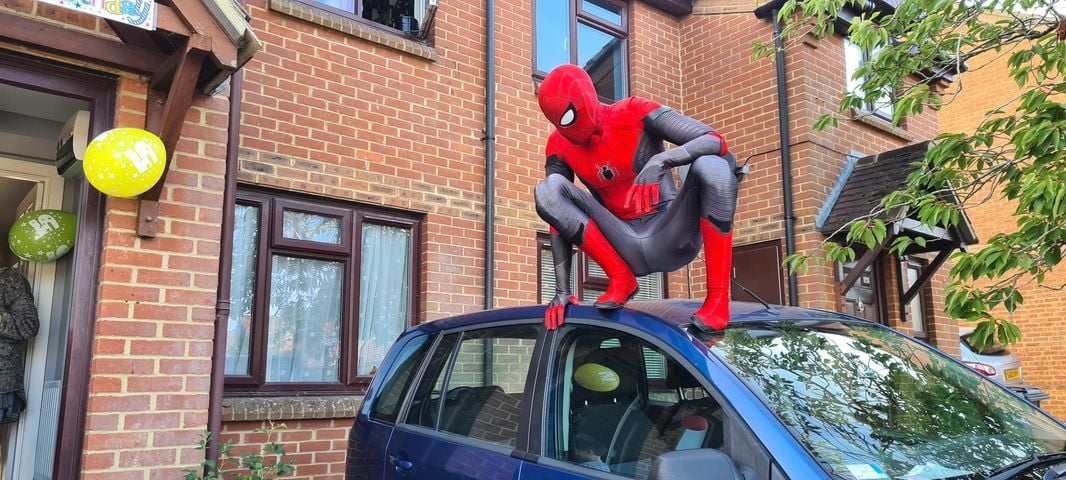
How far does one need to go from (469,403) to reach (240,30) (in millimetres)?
2190

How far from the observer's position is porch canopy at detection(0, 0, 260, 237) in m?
3.61

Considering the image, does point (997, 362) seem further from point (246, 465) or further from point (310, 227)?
point (246, 465)

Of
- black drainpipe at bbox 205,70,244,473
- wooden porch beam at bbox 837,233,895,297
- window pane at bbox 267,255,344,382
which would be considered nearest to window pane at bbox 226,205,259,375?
window pane at bbox 267,255,344,382

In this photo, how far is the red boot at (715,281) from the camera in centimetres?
247

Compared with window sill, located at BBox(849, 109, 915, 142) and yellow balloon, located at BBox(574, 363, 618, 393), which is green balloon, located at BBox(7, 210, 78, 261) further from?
window sill, located at BBox(849, 109, 915, 142)

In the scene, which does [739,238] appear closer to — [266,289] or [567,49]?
[567,49]

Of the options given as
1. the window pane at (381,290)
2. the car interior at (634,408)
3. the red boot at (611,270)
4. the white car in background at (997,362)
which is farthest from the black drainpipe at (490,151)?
the white car in background at (997,362)

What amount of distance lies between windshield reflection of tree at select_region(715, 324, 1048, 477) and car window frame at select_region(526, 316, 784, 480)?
0.36 ft

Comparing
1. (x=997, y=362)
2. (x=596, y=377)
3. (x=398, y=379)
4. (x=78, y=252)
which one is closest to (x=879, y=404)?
(x=596, y=377)

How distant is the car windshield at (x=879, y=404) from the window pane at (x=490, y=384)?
0.79 meters

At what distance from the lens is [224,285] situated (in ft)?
15.3

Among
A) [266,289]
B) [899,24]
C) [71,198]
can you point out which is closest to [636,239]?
[899,24]

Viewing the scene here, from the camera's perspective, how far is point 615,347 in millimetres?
2625

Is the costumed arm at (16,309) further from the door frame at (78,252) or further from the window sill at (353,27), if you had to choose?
the window sill at (353,27)
